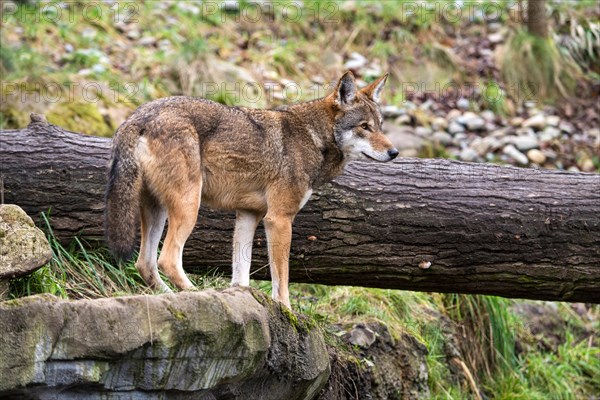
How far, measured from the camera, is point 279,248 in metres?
6.47

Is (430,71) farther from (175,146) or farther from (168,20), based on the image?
(175,146)

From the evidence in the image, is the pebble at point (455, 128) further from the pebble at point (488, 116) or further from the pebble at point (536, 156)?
the pebble at point (536, 156)

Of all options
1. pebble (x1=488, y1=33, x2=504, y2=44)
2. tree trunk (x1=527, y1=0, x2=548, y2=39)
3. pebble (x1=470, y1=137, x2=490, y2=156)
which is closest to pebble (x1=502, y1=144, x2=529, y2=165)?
pebble (x1=470, y1=137, x2=490, y2=156)

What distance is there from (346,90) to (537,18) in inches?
352

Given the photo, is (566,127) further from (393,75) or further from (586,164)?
(393,75)

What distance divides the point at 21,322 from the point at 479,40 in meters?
13.1

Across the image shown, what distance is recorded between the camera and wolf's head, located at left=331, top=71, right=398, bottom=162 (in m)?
6.86

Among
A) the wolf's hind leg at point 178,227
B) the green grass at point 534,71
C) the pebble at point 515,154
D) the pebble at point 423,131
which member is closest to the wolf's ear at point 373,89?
the wolf's hind leg at point 178,227

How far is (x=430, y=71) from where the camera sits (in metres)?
14.6

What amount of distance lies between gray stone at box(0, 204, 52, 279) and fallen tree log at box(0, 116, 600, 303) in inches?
78.7

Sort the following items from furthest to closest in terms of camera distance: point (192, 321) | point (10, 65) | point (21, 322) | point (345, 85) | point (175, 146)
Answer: point (10, 65)
point (345, 85)
point (175, 146)
point (192, 321)
point (21, 322)

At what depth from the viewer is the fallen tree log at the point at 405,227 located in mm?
7105

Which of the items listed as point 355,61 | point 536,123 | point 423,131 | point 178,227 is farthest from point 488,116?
point 178,227

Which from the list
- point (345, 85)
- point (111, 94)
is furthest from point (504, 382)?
point (111, 94)
